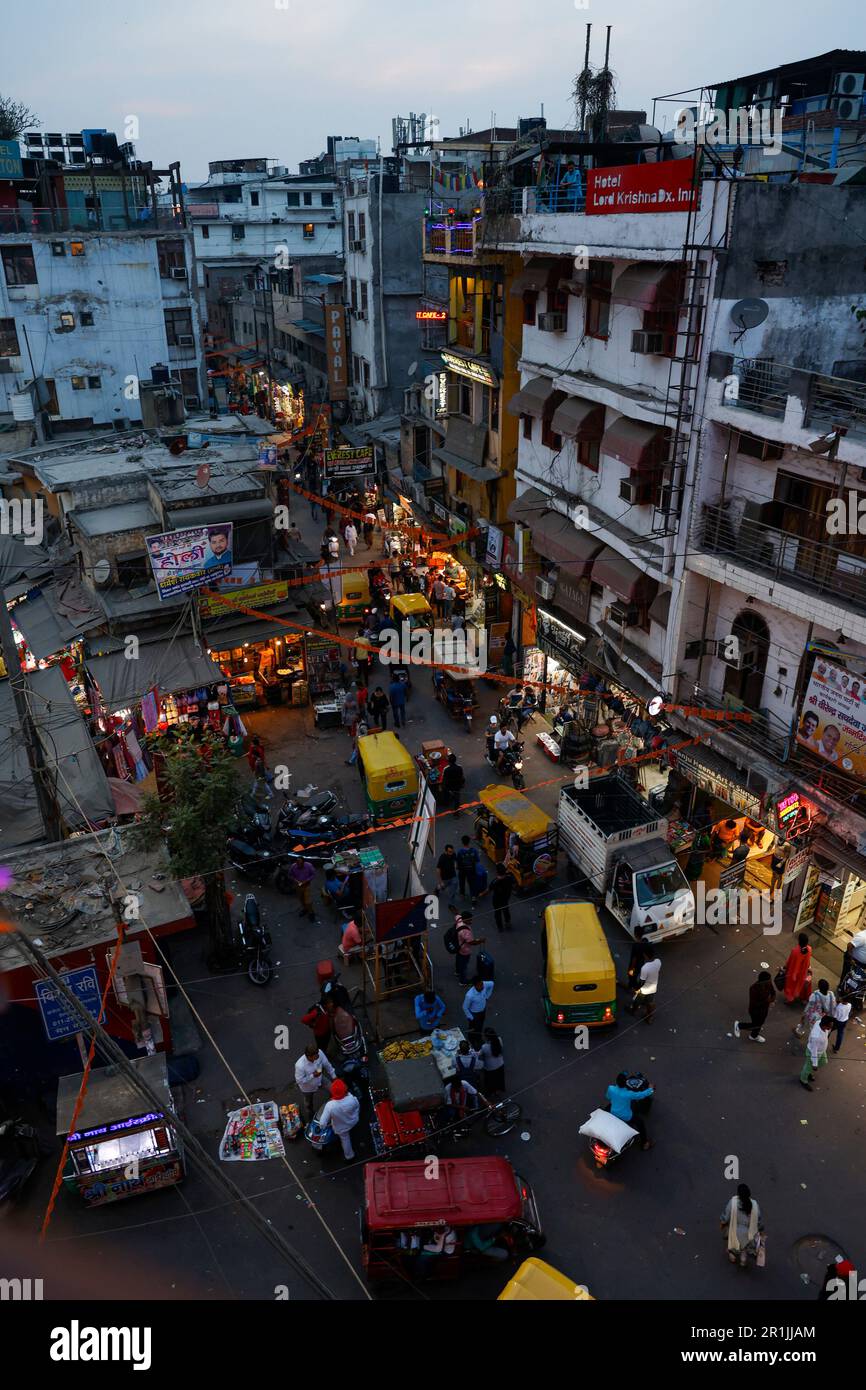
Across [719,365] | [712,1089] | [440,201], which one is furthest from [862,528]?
[440,201]

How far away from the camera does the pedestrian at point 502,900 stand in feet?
56.0

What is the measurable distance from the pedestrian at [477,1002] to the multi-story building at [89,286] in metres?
26.3

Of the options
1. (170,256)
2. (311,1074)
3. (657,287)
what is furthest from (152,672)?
(170,256)

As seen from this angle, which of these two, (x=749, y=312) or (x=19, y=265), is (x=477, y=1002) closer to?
(x=749, y=312)

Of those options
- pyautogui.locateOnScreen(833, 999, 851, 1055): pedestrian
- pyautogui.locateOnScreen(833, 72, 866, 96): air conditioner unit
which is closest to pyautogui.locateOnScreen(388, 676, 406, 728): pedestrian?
pyautogui.locateOnScreen(833, 999, 851, 1055): pedestrian

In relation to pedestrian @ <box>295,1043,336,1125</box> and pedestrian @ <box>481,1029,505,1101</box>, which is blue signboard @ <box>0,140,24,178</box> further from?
pedestrian @ <box>481,1029,505,1101</box>

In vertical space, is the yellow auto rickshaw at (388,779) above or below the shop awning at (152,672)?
below

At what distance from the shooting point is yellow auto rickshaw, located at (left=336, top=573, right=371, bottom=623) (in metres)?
30.0

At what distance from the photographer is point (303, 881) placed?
17.4 metres

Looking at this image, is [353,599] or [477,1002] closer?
[477,1002]

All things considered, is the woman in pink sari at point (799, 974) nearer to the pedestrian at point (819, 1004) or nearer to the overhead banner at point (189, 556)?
the pedestrian at point (819, 1004)

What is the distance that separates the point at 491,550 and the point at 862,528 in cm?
1441

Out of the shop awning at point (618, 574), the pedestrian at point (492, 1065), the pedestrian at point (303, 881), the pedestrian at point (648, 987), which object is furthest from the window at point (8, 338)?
the pedestrian at point (648, 987)

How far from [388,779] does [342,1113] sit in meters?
8.76
